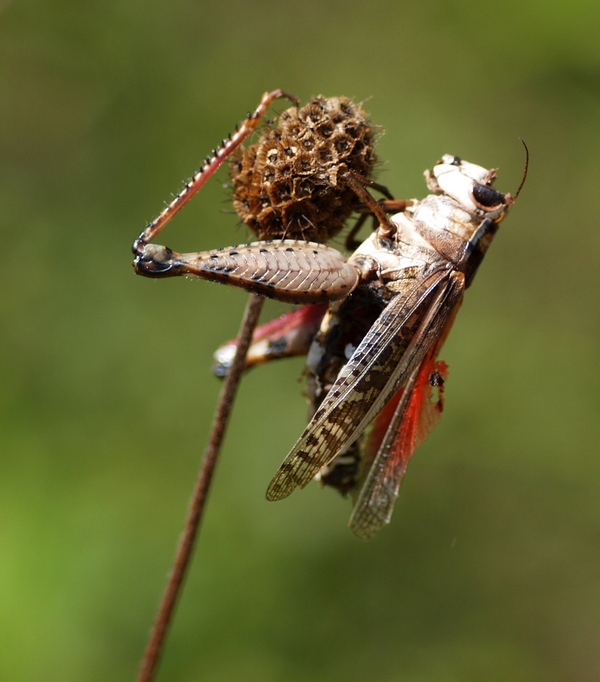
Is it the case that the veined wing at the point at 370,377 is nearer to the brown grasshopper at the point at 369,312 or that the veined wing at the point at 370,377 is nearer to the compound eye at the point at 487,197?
the brown grasshopper at the point at 369,312

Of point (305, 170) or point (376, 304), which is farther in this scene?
point (376, 304)

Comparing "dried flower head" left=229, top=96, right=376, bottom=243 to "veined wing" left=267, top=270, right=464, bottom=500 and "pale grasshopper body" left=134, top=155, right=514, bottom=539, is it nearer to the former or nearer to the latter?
"pale grasshopper body" left=134, top=155, right=514, bottom=539

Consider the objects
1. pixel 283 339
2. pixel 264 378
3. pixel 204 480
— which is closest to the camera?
pixel 204 480

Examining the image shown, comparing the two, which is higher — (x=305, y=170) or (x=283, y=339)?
(x=305, y=170)

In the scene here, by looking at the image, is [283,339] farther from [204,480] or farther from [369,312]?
[204,480]

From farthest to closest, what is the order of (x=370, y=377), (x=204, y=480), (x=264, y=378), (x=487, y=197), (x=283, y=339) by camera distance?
1. (x=264, y=378)
2. (x=283, y=339)
3. (x=487, y=197)
4. (x=204, y=480)
5. (x=370, y=377)

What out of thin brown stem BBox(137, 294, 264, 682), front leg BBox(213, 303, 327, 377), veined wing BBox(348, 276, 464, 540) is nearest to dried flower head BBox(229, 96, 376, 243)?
thin brown stem BBox(137, 294, 264, 682)

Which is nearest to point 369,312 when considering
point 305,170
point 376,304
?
point 376,304
